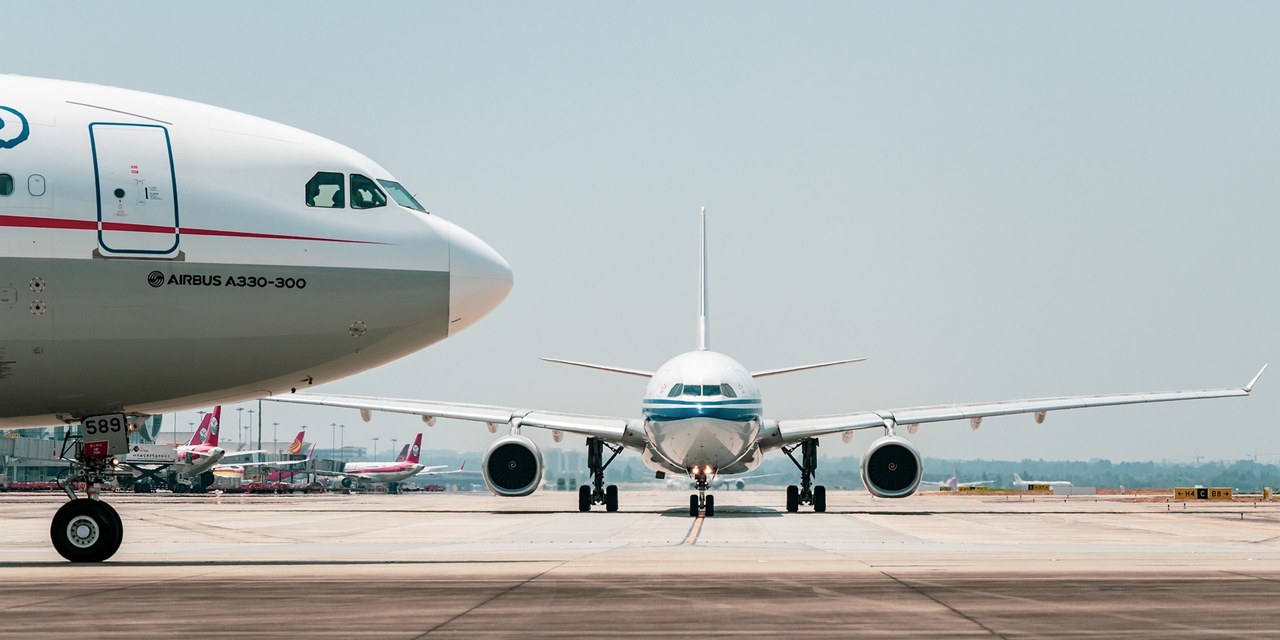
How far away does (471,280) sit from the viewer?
52.5 ft

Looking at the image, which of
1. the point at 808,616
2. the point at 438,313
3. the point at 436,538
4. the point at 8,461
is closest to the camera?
the point at 808,616

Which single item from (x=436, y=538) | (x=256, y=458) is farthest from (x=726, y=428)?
(x=256, y=458)

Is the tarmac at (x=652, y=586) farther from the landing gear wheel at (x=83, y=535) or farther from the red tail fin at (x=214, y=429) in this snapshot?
the red tail fin at (x=214, y=429)

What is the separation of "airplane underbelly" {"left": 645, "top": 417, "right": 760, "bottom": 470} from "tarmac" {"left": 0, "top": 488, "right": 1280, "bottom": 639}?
8406 mm

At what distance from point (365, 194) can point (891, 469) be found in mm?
20559

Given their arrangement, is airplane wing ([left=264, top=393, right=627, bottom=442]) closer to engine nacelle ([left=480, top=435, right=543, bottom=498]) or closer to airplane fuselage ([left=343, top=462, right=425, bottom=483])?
engine nacelle ([left=480, top=435, right=543, bottom=498])

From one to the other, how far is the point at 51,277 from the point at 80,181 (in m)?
1.10

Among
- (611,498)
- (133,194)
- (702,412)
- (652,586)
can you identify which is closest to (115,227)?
(133,194)

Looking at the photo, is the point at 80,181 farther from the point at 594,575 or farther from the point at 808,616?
the point at 808,616

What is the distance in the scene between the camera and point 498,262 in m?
16.4

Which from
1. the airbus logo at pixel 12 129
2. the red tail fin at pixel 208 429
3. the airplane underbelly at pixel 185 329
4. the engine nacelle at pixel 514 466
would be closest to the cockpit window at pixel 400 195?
the airplane underbelly at pixel 185 329

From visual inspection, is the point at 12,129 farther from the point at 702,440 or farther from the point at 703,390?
the point at 702,440

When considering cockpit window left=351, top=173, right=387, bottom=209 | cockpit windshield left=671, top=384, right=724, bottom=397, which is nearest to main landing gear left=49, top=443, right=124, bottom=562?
cockpit window left=351, top=173, right=387, bottom=209

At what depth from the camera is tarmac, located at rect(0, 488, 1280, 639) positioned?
8.81 metres
